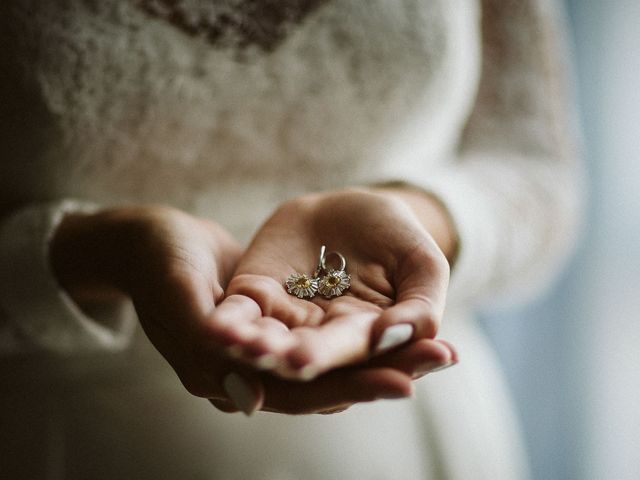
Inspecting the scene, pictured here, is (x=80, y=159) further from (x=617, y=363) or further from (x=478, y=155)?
(x=617, y=363)

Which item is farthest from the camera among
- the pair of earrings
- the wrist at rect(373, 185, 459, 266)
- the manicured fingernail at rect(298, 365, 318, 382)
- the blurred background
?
the blurred background

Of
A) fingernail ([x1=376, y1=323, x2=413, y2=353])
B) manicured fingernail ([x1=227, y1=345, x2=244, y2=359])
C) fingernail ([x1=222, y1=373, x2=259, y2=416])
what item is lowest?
fingernail ([x1=222, y1=373, x2=259, y2=416])

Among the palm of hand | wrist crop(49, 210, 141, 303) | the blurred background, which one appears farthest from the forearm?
the blurred background

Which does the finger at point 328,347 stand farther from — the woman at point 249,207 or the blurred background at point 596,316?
the blurred background at point 596,316

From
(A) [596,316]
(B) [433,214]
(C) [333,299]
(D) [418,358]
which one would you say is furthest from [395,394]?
(A) [596,316]

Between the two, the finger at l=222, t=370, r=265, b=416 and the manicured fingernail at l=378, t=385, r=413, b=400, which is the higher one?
the manicured fingernail at l=378, t=385, r=413, b=400

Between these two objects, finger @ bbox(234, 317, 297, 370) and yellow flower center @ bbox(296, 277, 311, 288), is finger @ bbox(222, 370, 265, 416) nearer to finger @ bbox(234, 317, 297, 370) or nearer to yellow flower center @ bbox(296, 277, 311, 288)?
finger @ bbox(234, 317, 297, 370)

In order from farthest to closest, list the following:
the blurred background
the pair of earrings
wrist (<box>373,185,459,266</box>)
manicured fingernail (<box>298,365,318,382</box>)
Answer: the blurred background, wrist (<box>373,185,459,266</box>), the pair of earrings, manicured fingernail (<box>298,365,318,382</box>)

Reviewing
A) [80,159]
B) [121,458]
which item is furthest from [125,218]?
[121,458]
